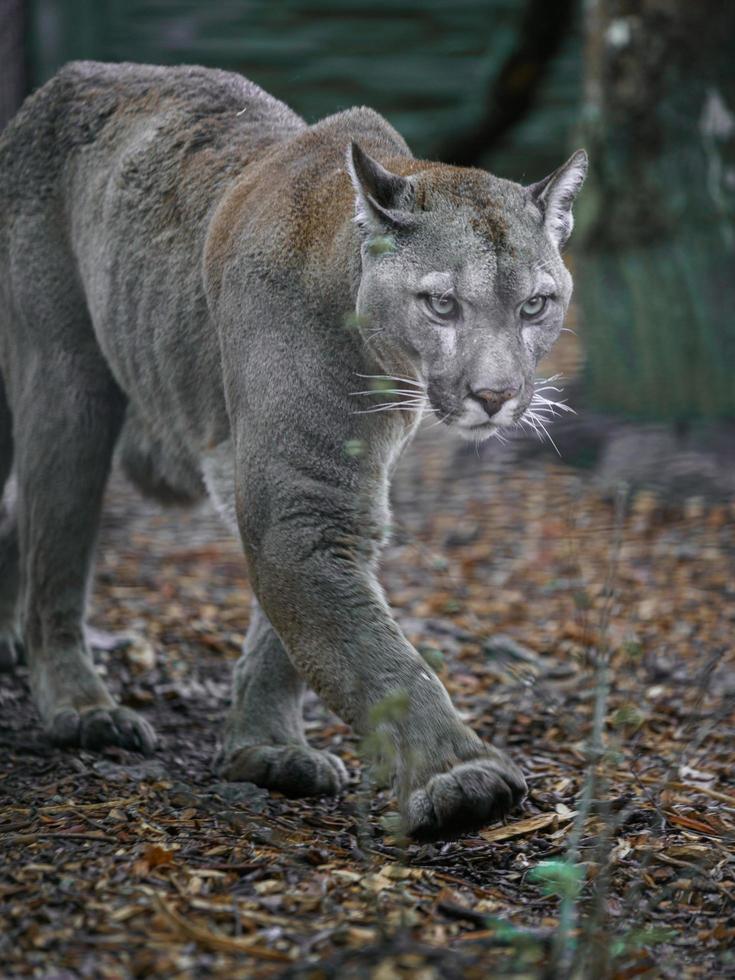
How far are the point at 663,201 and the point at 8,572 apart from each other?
4815mm

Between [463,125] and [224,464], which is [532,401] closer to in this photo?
[224,464]

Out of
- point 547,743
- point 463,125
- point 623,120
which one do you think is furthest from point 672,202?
point 547,743

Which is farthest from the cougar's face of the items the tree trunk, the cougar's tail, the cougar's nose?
the tree trunk

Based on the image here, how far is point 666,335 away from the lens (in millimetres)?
8344

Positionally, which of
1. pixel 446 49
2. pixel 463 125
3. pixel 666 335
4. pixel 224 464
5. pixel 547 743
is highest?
pixel 446 49

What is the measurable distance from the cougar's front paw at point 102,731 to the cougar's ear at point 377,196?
177 cm

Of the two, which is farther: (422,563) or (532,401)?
(422,563)

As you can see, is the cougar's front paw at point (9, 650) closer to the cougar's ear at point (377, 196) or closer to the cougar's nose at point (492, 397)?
the cougar's ear at point (377, 196)

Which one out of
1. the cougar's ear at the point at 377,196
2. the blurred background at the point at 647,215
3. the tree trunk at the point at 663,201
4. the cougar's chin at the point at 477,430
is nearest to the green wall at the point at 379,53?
the blurred background at the point at 647,215

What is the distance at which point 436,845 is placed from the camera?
3418 mm

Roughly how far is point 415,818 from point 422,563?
3748mm

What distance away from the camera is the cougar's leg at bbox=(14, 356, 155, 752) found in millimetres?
4633

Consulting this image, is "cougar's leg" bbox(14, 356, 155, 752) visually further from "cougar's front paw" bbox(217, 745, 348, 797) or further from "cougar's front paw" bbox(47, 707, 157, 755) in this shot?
"cougar's front paw" bbox(217, 745, 348, 797)

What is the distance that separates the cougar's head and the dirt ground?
511mm
